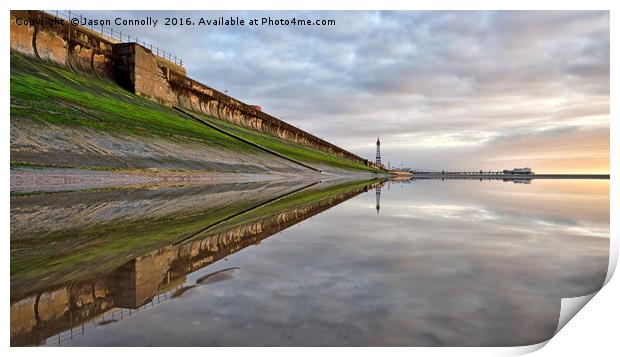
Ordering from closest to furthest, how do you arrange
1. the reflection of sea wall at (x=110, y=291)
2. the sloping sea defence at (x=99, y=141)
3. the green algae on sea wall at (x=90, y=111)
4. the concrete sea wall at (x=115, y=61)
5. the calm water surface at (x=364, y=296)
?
the calm water surface at (x=364, y=296)
the reflection of sea wall at (x=110, y=291)
the sloping sea defence at (x=99, y=141)
the green algae on sea wall at (x=90, y=111)
the concrete sea wall at (x=115, y=61)

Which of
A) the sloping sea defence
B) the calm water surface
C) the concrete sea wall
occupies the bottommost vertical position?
the calm water surface

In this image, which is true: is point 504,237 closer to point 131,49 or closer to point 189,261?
point 189,261

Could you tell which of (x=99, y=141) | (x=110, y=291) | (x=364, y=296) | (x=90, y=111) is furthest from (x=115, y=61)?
(x=364, y=296)

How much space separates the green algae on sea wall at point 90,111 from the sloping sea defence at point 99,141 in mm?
40

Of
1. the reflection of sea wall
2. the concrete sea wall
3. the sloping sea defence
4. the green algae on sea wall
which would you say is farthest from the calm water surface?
the concrete sea wall

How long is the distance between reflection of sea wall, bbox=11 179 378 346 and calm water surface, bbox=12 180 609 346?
0.08m

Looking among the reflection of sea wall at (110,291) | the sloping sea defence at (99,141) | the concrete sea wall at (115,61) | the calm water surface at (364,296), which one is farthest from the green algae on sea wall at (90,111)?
the calm water surface at (364,296)

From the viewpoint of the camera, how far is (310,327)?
2334 mm

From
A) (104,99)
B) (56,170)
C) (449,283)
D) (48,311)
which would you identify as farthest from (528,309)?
(104,99)

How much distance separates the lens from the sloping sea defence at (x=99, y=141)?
13047mm

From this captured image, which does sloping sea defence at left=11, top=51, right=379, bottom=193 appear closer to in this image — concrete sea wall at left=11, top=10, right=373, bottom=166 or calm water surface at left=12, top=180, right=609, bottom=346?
concrete sea wall at left=11, top=10, right=373, bottom=166

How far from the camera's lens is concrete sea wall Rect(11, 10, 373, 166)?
24266 mm

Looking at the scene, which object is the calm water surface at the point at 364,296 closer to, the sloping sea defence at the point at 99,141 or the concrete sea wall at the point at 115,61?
the sloping sea defence at the point at 99,141
